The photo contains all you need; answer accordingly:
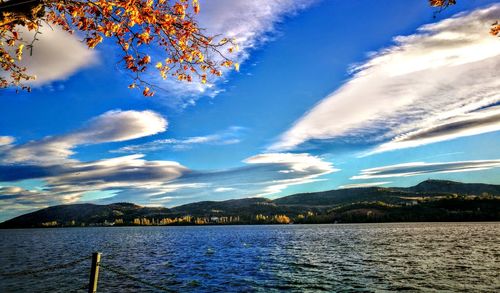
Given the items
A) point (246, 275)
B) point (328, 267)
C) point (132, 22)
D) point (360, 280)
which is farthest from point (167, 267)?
point (132, 22)

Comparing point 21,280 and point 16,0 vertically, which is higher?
point 16,0

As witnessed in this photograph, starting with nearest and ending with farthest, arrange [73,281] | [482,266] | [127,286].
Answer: [127,286], [73,281], [482,266]

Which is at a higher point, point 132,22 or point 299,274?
point 132,22

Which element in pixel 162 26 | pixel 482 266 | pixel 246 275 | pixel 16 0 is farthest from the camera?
pixel 482 266

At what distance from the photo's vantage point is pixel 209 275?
5288 cm

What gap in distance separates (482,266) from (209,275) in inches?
1757

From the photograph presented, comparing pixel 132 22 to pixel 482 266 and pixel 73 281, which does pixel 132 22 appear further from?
pixel 482 266

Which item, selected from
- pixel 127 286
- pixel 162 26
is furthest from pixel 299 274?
pixel 162 26

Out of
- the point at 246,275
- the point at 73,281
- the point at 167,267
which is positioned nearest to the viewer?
the point at 73,281

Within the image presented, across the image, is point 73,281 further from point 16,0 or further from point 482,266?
point 482,266

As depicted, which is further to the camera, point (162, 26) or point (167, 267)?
point (167, 267)

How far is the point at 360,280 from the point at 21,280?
47.1 metres

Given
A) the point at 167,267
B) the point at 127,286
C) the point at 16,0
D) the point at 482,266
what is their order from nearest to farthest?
the point at 16,0
the point at 127,286
the point at 482,266
the point at 167,267

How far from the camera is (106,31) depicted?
14391mm
